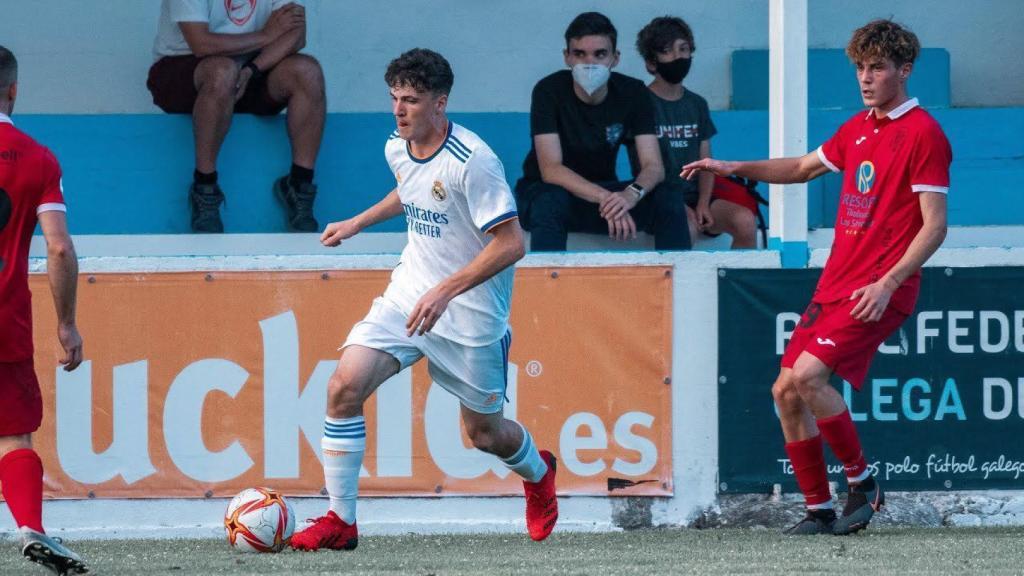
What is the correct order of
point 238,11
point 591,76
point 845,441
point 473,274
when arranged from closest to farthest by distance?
point 473,274
point 845,441
point 591,76
point 238,11

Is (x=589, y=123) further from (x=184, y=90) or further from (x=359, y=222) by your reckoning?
(x=184, y=90)

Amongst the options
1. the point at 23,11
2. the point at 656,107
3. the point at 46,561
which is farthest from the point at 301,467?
the point at 23,11

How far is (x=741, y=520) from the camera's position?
21.8 ft

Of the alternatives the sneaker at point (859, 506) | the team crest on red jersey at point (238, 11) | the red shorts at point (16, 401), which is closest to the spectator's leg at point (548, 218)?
the sneaker at point (859, 506)

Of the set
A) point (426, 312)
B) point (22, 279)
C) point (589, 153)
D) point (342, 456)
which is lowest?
point (342, 456)

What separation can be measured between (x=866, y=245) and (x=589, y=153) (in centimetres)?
197

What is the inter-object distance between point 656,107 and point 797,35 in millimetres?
1123

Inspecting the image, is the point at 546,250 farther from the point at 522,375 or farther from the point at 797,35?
Result: the point at 797,35

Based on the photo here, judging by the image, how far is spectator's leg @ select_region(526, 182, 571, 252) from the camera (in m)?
7.05

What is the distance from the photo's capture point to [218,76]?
25.8 feet

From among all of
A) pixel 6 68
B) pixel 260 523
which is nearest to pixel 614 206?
pixel 260 523

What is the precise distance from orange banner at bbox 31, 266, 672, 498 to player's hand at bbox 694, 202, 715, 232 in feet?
3.15

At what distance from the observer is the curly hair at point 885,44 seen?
18.4 ft

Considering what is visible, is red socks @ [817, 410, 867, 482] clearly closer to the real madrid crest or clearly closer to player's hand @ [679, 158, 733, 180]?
player's hand @ [679, 158, 733, 180]
